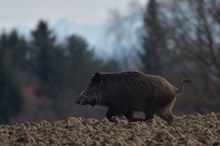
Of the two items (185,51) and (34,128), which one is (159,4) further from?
(34,128)

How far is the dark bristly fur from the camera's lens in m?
15.7

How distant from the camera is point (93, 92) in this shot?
53.8 ft

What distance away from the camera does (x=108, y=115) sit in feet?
51.9

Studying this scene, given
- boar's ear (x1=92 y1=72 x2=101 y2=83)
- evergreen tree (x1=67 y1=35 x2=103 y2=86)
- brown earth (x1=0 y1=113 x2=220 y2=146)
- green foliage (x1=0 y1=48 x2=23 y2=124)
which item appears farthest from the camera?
evergreen tree (x1=67 y1=35 x2=103 y2=86)

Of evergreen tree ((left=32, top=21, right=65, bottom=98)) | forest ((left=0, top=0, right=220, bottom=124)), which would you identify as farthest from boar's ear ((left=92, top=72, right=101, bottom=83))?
evergreen tree ((left=32, top=21, right=65, bottom=98))

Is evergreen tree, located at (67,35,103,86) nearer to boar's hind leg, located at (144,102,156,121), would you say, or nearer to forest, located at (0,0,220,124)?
forest, located at (0,0,220,124)

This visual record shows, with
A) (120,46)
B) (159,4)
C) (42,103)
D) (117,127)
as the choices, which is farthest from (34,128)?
(120,46)

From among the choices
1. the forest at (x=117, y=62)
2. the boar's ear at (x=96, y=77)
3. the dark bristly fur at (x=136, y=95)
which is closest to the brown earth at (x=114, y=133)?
the dark bristly fur at (x=136, y=95)

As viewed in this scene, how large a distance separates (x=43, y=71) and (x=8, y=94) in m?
9.34

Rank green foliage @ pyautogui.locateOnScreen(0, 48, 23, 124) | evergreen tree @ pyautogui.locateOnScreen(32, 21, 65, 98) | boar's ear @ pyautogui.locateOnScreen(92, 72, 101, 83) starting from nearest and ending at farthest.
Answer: boar's ear @ pyautogui.locateOnScreen(92, 72, 101, 83)
green foliage @ pyautogui.locateOnScreen(0, 48, 23, 124)
evergreen tree @ pyautogui.locateOnScreen(32, 21, 65, 98)

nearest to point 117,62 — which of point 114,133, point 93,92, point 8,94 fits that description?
point 8,94

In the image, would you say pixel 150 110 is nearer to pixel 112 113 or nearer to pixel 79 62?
pixel 112 113

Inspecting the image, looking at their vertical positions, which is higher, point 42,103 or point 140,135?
point 140,135

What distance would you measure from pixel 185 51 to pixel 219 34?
2.21m
